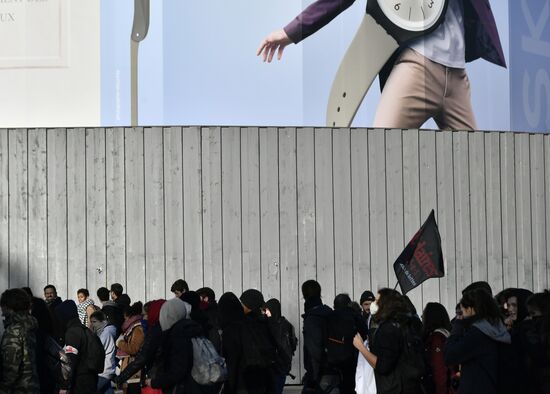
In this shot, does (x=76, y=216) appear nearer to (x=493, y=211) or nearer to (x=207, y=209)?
(x=207, y=209)

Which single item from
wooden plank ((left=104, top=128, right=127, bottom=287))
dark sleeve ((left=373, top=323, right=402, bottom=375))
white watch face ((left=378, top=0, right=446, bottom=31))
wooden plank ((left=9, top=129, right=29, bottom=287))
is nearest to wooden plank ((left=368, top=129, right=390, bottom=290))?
white watch face ((left=378, top=0, right=446, bottom=31))

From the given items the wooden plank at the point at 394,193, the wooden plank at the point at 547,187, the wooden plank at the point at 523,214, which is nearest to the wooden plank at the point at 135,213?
the wooden plank at the point at 394,193

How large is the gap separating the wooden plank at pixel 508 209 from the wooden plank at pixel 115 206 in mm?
6772

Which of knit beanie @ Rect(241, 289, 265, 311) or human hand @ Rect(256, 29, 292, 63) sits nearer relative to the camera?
knit beanie @ Rect(241, 289, 265, 311)

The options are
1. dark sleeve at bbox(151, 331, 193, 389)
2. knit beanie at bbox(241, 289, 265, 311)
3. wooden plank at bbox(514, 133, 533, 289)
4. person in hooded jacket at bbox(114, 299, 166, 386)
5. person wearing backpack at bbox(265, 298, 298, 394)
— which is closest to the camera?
dark sleeve at bbox(151, 331, 193, 389)

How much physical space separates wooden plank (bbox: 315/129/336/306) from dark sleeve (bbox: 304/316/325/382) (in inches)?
347

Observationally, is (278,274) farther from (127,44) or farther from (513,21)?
(513,21)

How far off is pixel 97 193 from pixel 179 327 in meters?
11.5

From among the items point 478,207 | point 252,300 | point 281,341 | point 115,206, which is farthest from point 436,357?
point 478,207

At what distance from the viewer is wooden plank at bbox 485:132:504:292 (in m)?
24.0

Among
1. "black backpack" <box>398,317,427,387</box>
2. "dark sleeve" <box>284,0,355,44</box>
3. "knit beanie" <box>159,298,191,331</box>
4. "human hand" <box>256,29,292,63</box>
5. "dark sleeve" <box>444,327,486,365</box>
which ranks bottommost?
"black backpack" <box>398,317,427,387</box>

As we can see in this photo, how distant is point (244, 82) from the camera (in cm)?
2325

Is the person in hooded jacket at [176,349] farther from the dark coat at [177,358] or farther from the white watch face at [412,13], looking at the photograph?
the white watch face at [412,13]

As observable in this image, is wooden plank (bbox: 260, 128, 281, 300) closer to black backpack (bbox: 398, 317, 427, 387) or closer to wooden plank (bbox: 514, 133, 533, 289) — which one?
wooden plank (bbox: 514, 133, 533, 289)
